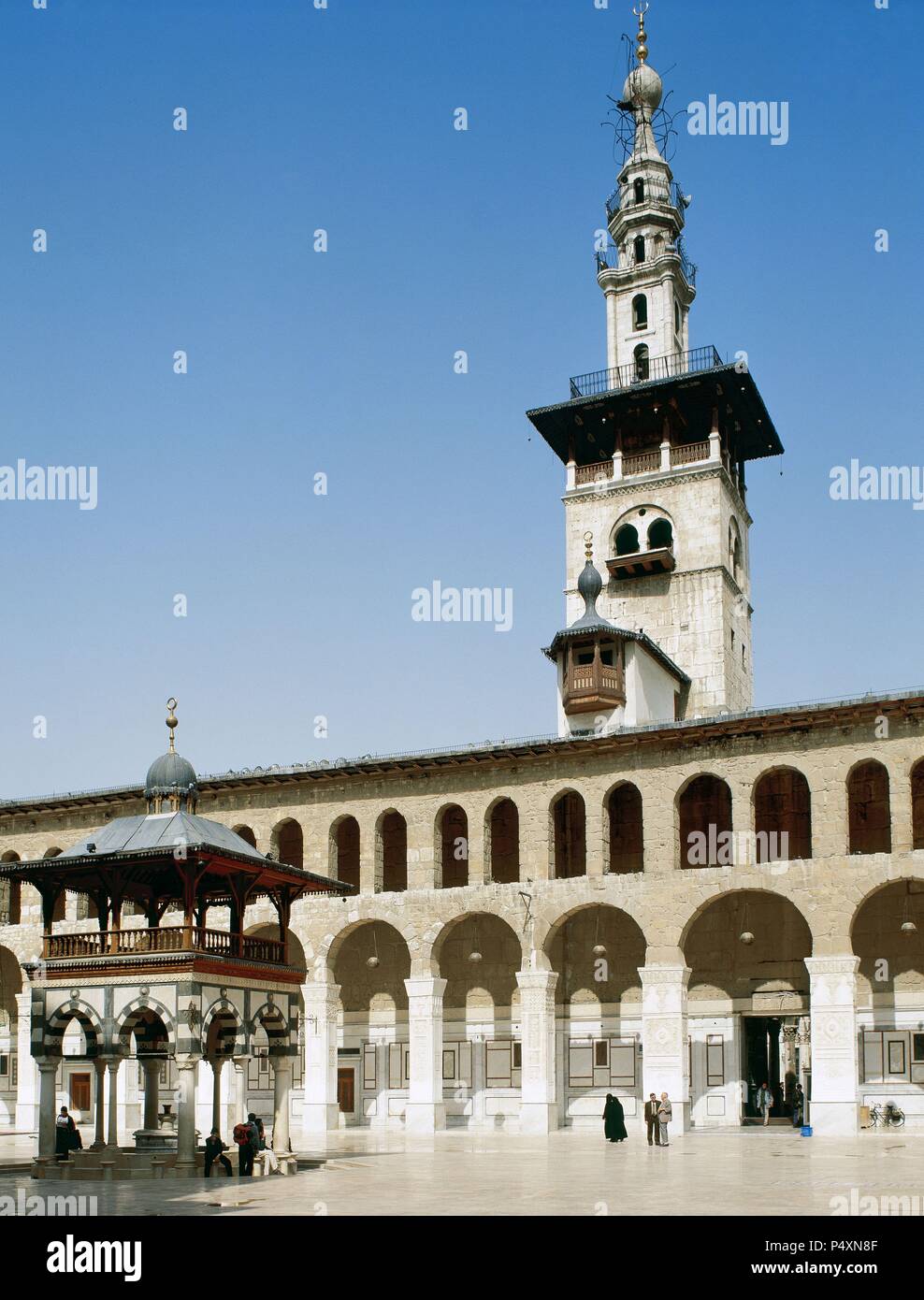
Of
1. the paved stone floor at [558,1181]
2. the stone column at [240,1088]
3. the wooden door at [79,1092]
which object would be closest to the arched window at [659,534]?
the stone column at [240,1088]

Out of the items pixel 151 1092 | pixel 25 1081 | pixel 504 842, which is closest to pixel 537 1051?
pixel 504 842

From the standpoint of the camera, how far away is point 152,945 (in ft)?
90.3

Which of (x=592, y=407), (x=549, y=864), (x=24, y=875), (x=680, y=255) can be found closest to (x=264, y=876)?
(x=24, y=875)

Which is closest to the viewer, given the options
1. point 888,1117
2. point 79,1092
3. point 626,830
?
point 888,1117

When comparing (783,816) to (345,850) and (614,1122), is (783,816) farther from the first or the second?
(345,850)

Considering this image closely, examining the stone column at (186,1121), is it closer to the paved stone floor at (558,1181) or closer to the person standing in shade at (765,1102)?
the paved stone floor at (558,1181)

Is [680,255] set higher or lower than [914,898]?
higher

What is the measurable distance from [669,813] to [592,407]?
23.2 m

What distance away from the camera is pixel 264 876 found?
30.4 meters

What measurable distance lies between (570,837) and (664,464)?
19855 millimetres

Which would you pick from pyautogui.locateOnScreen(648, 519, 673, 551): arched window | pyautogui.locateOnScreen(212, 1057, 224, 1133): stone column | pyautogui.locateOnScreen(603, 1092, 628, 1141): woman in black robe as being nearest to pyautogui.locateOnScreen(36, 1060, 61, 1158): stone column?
pyautogui.locateOnScreen(212, 1057, 224, 1133): stone column

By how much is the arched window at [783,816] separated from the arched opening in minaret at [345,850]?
39.5 feet

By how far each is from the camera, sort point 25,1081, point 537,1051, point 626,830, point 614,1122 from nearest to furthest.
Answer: point 614,1122
point 537,1051
point 626,830
point 25,1081
